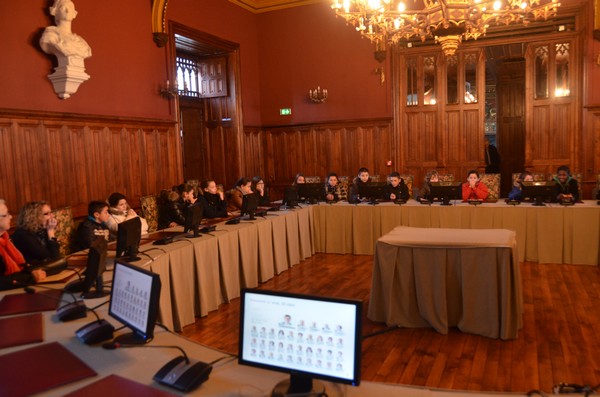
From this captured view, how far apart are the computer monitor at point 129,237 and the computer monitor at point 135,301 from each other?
48.0 inches

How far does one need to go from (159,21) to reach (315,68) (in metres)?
3.47

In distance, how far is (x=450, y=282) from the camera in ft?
13.5

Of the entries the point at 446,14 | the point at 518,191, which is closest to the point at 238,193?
the point at 446,14

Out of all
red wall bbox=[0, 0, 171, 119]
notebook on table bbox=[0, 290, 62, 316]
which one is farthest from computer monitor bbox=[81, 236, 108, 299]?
red wall bbox=[0, 0, 171, 119]

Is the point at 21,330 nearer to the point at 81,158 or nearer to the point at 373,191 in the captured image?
the point at 81,158

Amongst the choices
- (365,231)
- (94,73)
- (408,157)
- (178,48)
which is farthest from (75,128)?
(408,157)

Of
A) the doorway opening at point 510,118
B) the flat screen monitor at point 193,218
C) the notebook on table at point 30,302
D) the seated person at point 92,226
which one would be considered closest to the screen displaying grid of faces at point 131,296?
the notebook on table at point 30,302

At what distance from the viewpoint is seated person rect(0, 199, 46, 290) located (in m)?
3.19

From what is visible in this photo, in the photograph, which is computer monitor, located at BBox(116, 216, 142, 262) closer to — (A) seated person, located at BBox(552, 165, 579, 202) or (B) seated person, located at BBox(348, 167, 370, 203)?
(B) seated person, located at BBox(348, 167, 370, 203)

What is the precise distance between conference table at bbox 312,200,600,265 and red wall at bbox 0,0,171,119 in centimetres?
310

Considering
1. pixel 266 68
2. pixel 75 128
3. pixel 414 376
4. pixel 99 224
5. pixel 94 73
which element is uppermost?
pixel 266 68

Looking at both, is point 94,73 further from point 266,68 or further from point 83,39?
point 266,68

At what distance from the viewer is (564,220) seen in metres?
5.94

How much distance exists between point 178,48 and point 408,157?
15.5 feet
